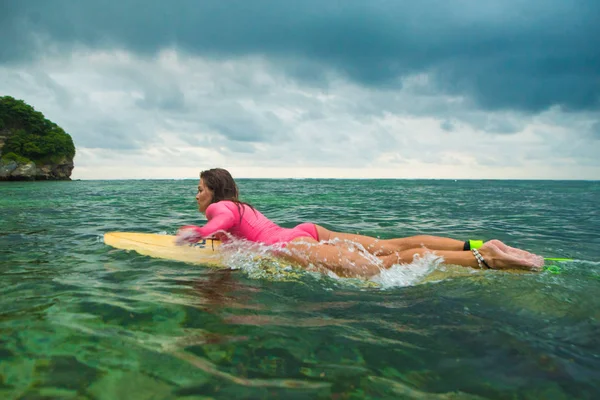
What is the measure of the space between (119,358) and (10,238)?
7469mm

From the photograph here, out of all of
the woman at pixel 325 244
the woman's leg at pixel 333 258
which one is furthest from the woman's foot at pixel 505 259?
the woman's leg at pixel 333 258

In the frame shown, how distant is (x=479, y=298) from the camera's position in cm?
402

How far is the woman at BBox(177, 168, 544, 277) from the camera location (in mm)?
4836

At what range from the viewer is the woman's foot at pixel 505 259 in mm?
4742

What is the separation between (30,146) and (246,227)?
80690 mm

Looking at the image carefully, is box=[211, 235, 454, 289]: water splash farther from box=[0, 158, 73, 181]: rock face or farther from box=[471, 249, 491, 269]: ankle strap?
box=[0, 158, 73, 181]: rock face

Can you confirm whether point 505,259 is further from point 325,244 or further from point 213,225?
point 213,225

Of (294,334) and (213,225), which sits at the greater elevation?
(213,225)

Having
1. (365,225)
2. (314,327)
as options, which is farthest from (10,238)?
(365,225)

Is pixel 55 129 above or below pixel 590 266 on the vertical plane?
above

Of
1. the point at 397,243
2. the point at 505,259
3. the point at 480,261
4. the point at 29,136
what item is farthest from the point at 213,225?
the point at 29,136

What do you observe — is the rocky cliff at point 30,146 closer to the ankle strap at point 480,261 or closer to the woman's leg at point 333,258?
the woman's leg at point 333,258

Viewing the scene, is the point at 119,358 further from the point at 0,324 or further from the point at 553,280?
the point at 553,280

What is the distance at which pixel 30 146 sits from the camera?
225ft
